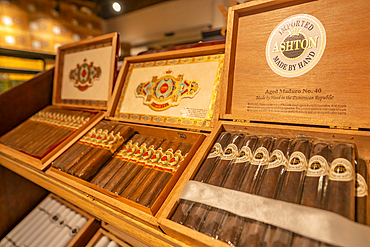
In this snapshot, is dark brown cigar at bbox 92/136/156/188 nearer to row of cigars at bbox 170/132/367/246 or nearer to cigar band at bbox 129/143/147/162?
cigar band at bbox 129/143/147/162

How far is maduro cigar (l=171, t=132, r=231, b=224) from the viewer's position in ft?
2.16

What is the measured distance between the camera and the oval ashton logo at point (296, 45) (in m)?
0.80

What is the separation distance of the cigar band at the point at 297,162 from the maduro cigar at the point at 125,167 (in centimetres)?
77

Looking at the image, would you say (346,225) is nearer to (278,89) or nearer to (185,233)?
(185,233)

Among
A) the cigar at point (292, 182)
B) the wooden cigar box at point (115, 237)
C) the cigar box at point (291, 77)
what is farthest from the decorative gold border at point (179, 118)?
the wooden cigar box at point (115, 237)

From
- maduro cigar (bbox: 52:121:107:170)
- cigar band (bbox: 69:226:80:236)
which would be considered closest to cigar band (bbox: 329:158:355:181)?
maduro cigar (bbox: 52:121:107:170)

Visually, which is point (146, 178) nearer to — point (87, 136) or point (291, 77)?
point (87, 136)

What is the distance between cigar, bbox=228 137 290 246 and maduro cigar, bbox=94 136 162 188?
64 centimetres

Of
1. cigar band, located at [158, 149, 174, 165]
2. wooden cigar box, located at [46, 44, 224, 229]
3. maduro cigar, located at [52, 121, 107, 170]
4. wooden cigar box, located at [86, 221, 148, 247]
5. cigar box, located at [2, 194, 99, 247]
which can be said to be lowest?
cigar box, located at [2, 194, 99, 247]

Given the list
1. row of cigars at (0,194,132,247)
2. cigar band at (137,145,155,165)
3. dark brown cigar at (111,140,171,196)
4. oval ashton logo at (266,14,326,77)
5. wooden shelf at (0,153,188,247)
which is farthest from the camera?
row of cigars at (0,194,132,247)

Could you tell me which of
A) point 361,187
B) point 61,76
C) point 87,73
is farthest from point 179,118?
point 61,76

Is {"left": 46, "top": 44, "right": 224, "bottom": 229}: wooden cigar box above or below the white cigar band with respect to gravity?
above

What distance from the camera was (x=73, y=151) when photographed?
119 centimetres

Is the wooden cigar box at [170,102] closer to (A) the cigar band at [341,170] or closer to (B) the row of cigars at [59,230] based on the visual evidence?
(A) the cigar band at [341,170]
